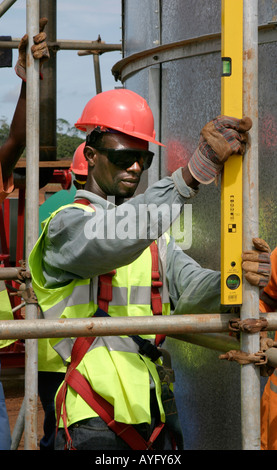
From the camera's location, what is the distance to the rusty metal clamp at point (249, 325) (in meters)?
2.45

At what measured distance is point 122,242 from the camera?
2576 mm

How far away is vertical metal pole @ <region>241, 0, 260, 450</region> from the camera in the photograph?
2.45 metres

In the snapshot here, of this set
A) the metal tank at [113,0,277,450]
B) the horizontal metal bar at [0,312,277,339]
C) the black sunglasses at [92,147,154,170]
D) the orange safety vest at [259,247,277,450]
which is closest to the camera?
the horizontal metal bar at [0,312,277,339]

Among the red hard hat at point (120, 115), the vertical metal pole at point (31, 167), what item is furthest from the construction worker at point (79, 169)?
the red hard hat at point (120, 115)

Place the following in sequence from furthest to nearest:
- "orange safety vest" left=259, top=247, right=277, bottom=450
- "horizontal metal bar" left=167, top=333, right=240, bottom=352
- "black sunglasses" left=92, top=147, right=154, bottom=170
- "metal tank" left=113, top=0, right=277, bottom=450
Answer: "metal tank" left=113, top=0, right=277, bottom=450 → "orange safety vest" left=259, top=247, right=277, bottom=450 → "black sunglasses" left=92, top=147, right=154, bottom=170 → "horizontal metal bar" left=167, top=333, right=240, bottom=352

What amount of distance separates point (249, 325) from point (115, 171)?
3.37 ft

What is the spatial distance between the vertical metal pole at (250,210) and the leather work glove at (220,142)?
5cm

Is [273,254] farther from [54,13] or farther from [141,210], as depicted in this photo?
[54,13]

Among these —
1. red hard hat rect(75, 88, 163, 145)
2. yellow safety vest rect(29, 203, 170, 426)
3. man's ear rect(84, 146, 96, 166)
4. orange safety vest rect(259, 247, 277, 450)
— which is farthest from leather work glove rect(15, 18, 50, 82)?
orange safety vest rect(259, 247, 277, 450)

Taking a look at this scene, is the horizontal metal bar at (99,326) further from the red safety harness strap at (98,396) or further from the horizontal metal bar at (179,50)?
the horizontal metal bar at (179,50)

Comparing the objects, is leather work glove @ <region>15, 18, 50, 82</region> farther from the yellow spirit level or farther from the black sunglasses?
the yellow spirit level

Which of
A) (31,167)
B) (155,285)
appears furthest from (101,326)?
(31,167)

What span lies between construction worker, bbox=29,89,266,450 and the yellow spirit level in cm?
6
